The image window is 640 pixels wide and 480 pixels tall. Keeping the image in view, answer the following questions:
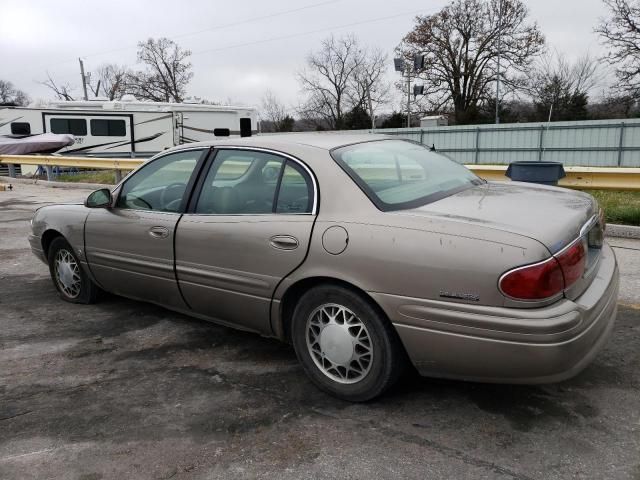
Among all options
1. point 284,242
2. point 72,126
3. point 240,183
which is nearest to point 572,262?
point 284,242

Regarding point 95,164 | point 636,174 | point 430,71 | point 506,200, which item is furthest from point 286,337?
point 430,71

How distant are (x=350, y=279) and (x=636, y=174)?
21.5 feet

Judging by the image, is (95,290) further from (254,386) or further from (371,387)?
(371,387)

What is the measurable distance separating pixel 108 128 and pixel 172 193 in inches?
795

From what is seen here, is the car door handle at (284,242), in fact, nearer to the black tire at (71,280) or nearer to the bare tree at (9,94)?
the black tire at (71,280)

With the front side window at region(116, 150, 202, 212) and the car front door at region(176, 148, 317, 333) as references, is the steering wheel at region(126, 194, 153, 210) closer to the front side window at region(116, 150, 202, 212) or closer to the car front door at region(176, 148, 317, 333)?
the front side window at region(116, 150, 202, 212)

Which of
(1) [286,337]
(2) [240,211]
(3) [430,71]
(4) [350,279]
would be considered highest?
(3) [430,71]

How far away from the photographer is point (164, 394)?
3.26 metres

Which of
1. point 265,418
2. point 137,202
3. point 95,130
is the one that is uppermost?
point 95,130

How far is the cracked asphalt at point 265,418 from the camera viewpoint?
2.53 m

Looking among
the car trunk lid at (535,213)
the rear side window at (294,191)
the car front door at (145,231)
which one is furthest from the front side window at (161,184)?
the car trunk lid at (535,213)

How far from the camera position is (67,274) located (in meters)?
4.90

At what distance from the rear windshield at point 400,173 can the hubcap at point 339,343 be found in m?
0.64

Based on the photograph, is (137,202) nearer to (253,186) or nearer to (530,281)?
(253,186)
